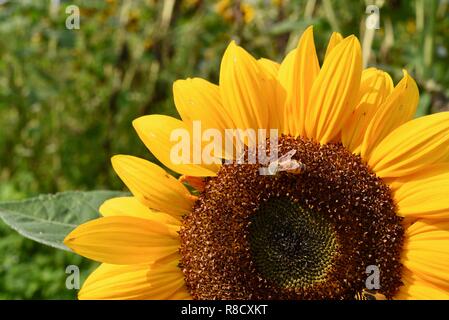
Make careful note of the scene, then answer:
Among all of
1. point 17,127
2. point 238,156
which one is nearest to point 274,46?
point 17,127

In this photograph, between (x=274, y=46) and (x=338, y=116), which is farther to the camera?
(x=274, y=46)

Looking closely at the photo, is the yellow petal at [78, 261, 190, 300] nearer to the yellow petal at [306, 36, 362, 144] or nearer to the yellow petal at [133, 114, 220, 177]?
the yellow petal at [133, 114, 220, 177]

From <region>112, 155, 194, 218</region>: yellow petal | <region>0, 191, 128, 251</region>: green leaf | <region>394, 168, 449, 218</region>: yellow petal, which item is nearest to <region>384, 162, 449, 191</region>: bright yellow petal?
<region>394, 168, 449, 218</region>: yellow petal

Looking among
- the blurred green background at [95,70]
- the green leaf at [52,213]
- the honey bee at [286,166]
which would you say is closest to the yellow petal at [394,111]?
the honey bee at [286,166]

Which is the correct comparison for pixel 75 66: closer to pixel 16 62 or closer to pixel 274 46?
pixel 16 62

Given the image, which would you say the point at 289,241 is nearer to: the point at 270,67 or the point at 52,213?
the point at 270,67
